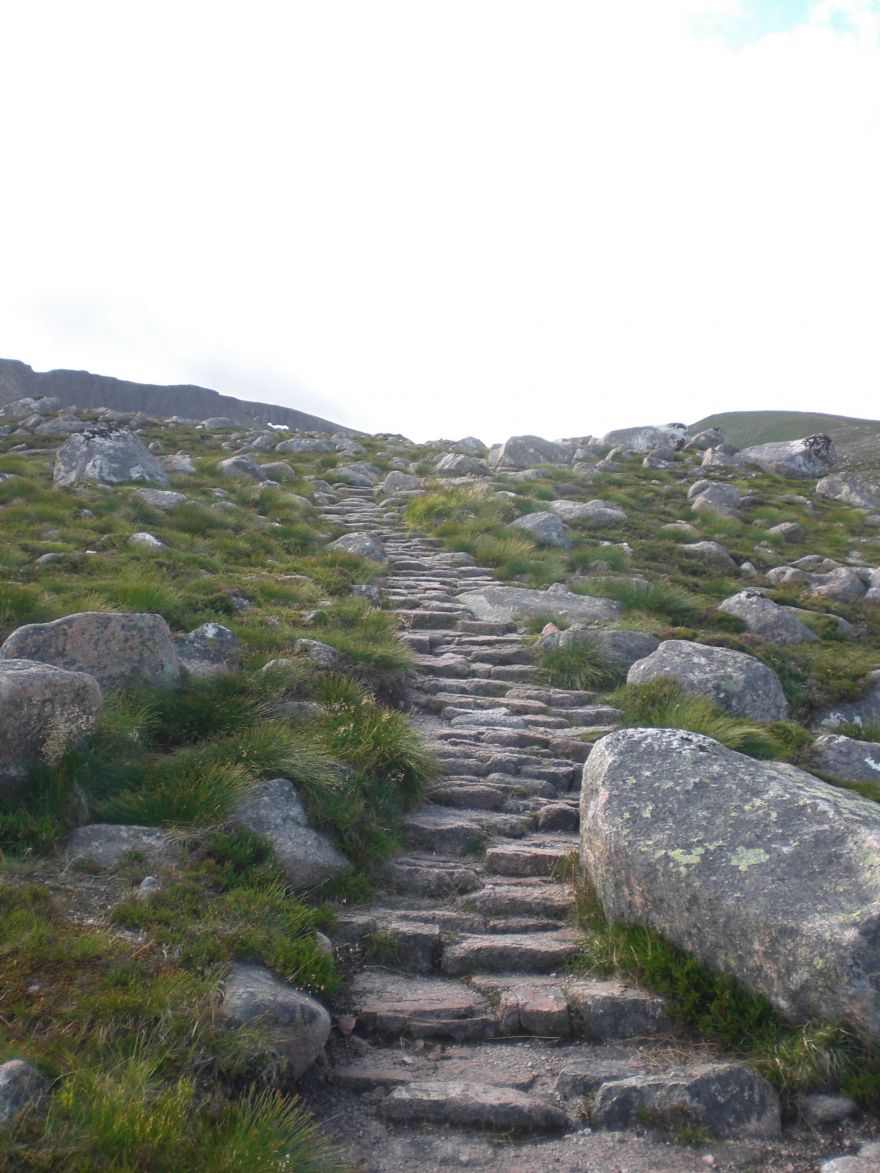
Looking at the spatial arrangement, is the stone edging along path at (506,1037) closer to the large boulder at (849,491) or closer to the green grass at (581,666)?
the green grass at (581,666)

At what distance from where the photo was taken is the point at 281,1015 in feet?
14.9

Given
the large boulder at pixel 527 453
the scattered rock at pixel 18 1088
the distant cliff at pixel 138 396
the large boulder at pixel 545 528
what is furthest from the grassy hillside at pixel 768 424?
the scattered rock at pixel 18 1088

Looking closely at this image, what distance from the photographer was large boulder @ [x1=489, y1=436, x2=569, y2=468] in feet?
102

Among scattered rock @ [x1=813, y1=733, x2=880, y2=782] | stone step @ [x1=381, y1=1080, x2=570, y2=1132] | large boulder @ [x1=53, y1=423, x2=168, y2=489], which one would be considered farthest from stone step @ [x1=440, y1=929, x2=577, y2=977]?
large boulder @ [x1=53, y1=423, x2=168, y2=489]

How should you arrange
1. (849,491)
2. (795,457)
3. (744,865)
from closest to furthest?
1. (744,865)
2. (849,491)
3. (795,457)

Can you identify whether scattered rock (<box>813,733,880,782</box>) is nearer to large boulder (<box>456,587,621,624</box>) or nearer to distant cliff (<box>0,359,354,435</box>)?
large boulder (<box>456,587,621,624</box>)

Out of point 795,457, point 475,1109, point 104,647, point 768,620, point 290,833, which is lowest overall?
point 475,1109

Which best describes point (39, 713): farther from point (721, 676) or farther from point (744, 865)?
point (721, 676)

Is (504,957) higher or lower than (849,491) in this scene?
lower

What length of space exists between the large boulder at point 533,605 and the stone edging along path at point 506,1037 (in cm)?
477

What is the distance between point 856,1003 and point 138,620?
6.28 m

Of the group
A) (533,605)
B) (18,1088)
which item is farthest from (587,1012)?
(533,605)

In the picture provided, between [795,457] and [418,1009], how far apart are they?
31.1 meters

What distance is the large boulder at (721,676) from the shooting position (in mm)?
9711
